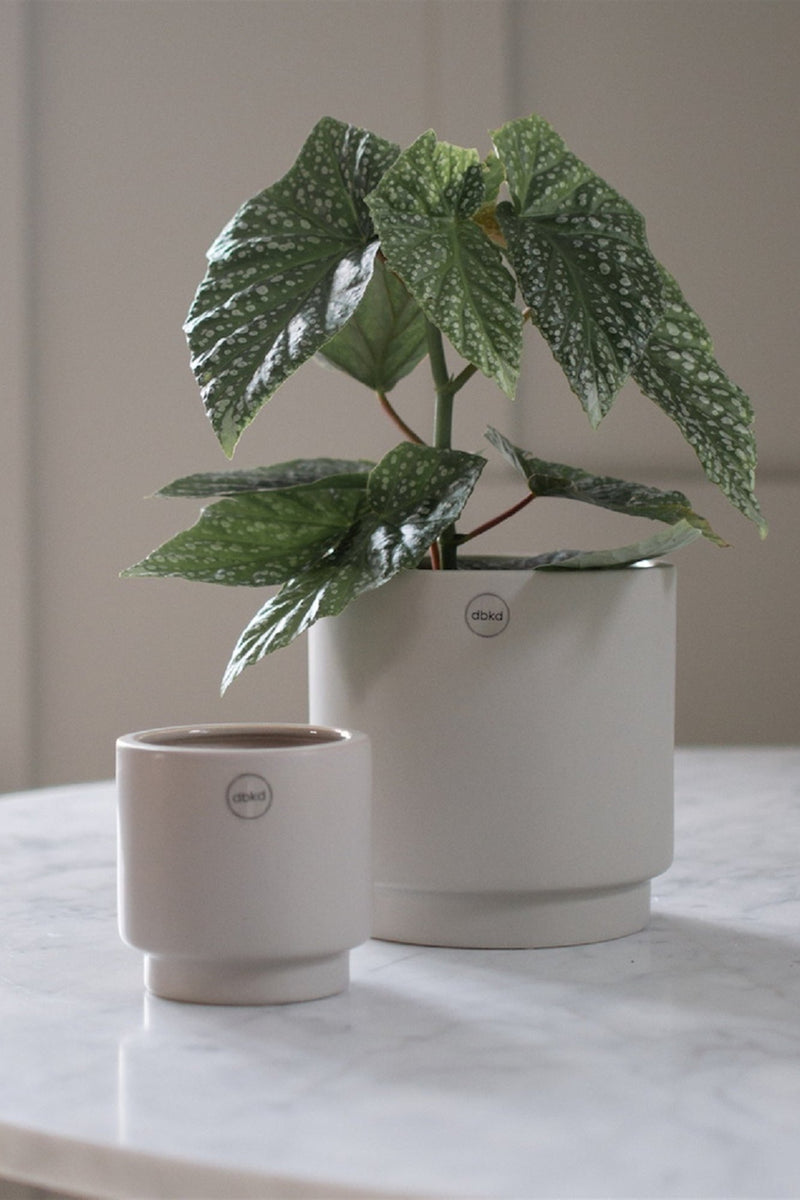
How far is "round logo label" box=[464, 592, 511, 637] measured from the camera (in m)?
0.57

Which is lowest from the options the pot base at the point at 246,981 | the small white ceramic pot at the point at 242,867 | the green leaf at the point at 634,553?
the pot base at the point at 246,981

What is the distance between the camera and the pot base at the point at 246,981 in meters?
0.51

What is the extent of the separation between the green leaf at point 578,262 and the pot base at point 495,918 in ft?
0.68

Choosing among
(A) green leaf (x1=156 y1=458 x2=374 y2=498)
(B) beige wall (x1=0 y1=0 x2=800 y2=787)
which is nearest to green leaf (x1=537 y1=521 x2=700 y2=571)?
(A) green leaf (x1=156 y1=458 x2=374 y2=498)

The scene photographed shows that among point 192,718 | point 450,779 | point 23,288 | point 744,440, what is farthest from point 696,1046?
point 23,288

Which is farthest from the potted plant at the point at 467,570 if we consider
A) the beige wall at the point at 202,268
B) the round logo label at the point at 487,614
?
the beige wall at the point at 202,268

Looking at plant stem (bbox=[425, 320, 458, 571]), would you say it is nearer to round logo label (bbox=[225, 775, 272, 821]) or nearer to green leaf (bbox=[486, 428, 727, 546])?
green leaf (bbox=[486, 428, 727, 546])

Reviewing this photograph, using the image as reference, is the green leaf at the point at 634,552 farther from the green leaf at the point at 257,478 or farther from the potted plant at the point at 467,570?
the green leaf at the point at 257,478

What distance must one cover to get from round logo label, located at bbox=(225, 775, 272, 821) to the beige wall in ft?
5.19

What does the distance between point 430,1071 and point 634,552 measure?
25 centimetres

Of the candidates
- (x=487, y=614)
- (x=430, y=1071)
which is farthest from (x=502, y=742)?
(x=430, y=1071)

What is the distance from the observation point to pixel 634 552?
588 millimetres

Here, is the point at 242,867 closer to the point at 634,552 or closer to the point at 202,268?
the point at 634,552

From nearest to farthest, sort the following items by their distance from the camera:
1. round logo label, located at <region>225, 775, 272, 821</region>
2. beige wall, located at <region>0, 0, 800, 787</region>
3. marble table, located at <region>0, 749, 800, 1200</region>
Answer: marble table, located at <region>0, 749, 800, 1200</region> → round logo label, located at <region>225, 775, 272, 821</region> → beige wall, located at <region>0, 0, 800, 787</region>
